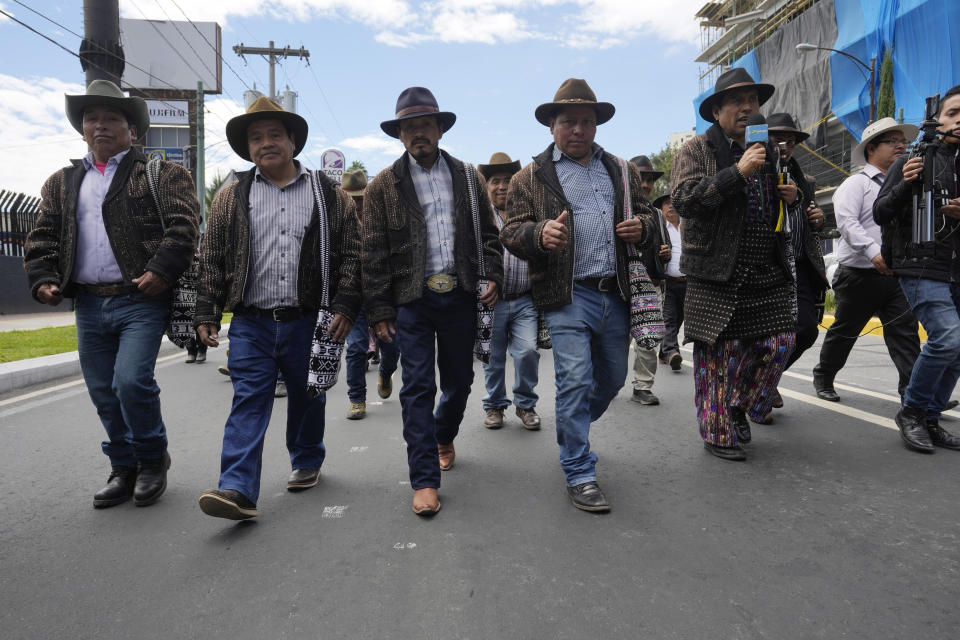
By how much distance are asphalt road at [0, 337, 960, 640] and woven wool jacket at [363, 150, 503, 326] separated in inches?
40.6

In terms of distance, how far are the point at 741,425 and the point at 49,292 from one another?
399 centimetres

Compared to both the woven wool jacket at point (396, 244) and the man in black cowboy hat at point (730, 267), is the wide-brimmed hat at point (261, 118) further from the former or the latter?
the man in black cowboy hat at point (730, 267)

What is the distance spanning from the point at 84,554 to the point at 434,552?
1.45 metres

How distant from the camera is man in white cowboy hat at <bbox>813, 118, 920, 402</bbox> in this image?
15.7ft

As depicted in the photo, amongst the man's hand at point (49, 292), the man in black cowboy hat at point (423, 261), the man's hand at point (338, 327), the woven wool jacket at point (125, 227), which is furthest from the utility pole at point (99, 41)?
the man's hand at point (338, 327)

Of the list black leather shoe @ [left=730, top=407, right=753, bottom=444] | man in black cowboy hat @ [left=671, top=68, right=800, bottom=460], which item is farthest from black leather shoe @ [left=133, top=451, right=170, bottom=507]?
→ black leather shoe @ [left=730, top=407, right=753, bottom=444]

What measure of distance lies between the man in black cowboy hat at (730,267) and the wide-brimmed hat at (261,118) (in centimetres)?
209

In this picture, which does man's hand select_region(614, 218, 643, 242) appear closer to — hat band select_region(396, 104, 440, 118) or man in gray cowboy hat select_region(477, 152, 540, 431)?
hat band select_region(396, 104, 440, 118)

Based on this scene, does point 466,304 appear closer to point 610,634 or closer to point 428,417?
point 428,417

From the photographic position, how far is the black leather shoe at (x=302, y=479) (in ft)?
11.6

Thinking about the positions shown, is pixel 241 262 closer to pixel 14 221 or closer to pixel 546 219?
pixel 546 219

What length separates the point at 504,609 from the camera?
7.38 ft

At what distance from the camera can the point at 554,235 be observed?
3219 mm

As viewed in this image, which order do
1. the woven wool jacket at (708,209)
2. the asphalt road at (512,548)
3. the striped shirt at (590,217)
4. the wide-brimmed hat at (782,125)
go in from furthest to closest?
the wide-brimmed hat at (782,125) → the woven wool jacket at (708,209) → the striped shirt at (590,217) → the asphalt road at (512,548)
